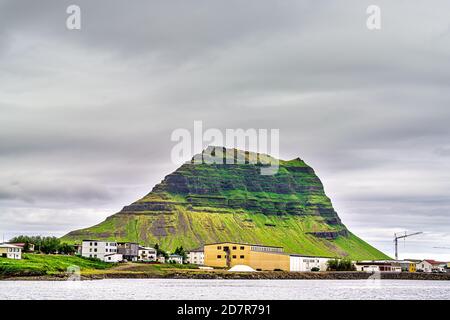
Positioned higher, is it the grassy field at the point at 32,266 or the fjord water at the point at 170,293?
the grassy field at the point at 32,266

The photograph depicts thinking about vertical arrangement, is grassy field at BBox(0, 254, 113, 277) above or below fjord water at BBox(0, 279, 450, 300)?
above

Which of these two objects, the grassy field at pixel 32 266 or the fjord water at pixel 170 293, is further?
the grassy field at pixel 32 266

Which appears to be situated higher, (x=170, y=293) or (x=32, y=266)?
(x=32, y=266)

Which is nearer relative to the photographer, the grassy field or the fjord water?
the fjord water

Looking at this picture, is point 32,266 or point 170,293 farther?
point 32,266
